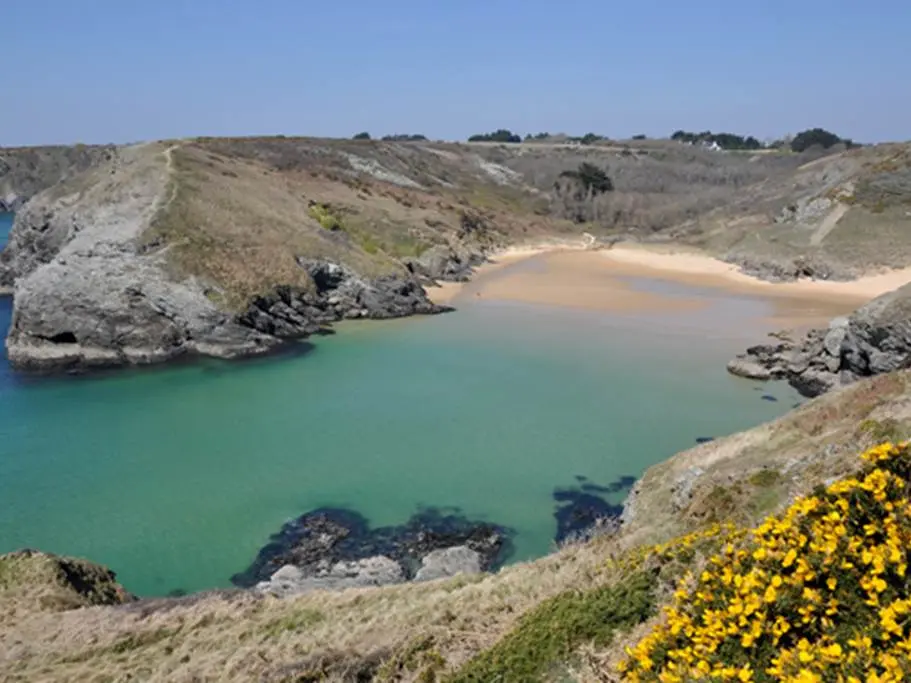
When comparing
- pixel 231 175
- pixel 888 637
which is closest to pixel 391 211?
pixel 231 175

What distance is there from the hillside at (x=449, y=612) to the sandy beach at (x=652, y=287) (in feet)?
136

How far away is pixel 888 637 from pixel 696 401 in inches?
1267

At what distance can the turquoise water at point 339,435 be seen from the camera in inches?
1024

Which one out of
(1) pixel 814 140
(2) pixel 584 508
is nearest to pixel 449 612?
(2) pixel 584 508

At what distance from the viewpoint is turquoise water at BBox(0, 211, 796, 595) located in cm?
2600

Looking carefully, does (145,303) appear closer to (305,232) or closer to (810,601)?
(305,232)

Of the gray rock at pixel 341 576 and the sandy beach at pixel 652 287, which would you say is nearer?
the gray rock at pixel 341 576

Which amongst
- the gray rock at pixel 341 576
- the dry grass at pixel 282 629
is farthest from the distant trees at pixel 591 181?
the dry grass at pixel 282 629

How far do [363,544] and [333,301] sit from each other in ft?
130

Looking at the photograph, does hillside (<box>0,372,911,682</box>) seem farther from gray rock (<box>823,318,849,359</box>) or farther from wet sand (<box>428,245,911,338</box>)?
wet sand (<box>428,245,911,338</box>)

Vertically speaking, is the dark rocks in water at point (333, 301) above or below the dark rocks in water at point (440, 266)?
below

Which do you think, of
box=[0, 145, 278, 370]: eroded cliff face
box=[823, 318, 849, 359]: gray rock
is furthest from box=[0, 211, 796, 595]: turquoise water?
box=[823, 318, 849, 359]: gray rock

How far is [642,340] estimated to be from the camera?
165 ft

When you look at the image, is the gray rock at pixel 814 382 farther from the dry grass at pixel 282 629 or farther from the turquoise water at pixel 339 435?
the dry grass at pixel 282 629
